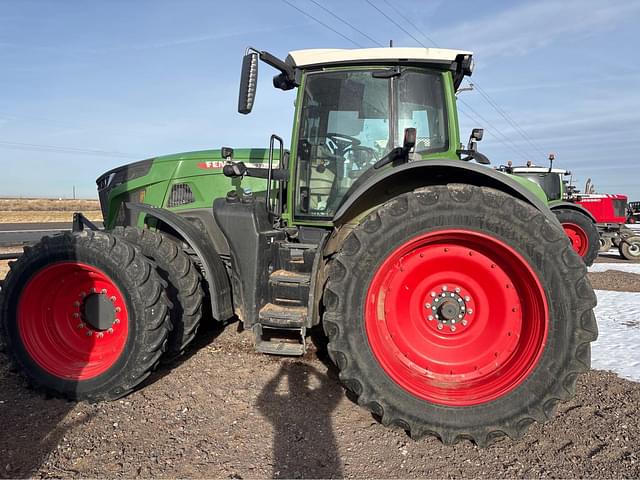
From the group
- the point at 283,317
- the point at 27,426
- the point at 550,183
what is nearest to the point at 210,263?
the point at 283,317

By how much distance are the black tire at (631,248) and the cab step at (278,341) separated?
12.0 metres

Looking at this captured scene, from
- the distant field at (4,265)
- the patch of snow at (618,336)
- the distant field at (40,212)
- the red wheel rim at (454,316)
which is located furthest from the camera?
the distant field at (40,212)

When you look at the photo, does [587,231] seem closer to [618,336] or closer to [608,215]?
[608,215]

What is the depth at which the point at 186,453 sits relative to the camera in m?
2.37

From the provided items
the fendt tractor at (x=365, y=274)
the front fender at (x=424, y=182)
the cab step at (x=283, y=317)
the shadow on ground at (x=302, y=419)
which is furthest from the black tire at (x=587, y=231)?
the cab step at (x=283, y=317)

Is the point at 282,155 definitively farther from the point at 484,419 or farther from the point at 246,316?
the point at 484,419

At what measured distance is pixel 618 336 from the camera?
430cm

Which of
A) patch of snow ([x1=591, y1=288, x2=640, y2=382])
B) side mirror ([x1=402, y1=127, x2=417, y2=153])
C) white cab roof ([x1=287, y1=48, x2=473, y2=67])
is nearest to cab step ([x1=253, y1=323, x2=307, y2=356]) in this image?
side mirror ([x1=402, y1=127, x2=417, y2=153])

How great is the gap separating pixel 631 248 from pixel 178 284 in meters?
12.8

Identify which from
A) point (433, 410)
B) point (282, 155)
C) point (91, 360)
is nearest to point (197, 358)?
point (91, 360)

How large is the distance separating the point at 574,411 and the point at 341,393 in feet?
4.87

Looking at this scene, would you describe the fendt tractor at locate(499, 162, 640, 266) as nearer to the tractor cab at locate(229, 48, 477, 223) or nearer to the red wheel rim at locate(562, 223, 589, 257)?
the red wheel rim at locate(562, 223, 589, 257)

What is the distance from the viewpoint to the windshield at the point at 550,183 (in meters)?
11.9

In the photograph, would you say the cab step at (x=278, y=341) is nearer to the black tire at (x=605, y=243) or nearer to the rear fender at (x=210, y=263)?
the rear fender at (x=210, y=263)
